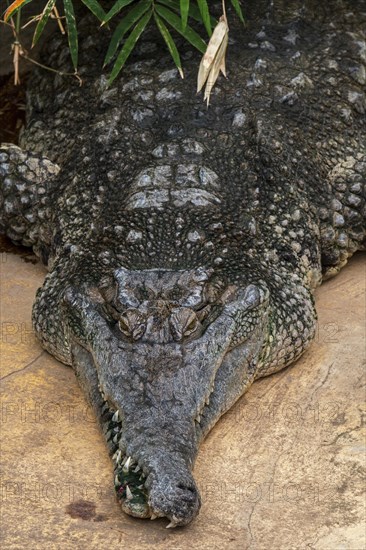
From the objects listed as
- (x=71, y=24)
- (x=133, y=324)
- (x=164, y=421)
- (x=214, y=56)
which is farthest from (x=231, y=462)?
(x=71, y=24)

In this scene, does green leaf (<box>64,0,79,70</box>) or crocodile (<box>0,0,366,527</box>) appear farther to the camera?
green leaf (<box>64,0,79,70</box>)

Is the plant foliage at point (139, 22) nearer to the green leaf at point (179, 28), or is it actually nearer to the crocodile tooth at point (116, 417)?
the green leaf at point (179, 28)

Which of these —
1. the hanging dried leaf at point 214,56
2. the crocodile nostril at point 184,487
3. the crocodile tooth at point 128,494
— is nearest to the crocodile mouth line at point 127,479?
the crocodile tooth at point 128,494

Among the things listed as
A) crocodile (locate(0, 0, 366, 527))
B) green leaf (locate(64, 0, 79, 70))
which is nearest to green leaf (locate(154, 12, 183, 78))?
crocodile (locate(0, 0, 366, 527))

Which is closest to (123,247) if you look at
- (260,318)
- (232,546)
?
(260,318)

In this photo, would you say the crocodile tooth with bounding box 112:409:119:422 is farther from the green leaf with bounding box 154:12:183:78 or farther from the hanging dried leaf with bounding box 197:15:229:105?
the green leaf with bounding box 154:12:183:78

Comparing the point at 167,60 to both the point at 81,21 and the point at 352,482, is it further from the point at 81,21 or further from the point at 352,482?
the point at 352,482

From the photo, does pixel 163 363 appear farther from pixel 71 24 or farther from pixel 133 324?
pixel 71 24
